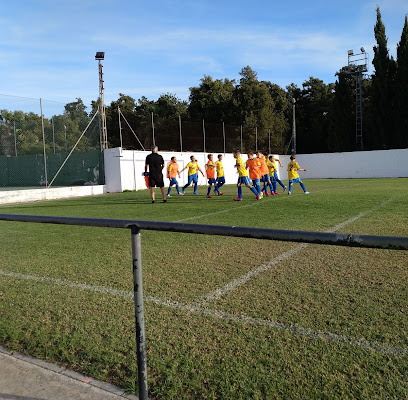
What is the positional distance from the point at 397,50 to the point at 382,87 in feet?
13.7

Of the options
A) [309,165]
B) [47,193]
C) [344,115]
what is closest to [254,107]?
[309,165]

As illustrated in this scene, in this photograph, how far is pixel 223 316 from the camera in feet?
10.7

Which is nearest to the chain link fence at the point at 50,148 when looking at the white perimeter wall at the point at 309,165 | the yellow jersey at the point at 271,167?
the white perimeter wall at the point at 309,165

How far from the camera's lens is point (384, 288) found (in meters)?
3.84

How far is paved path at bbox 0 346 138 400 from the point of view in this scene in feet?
7.41

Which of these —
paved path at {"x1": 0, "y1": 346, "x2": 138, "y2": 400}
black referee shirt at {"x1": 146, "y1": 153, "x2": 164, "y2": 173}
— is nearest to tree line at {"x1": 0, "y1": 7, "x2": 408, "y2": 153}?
black referee shirt at {"x1": 146, "y1": 153, "x2": 164, "y2": 173}

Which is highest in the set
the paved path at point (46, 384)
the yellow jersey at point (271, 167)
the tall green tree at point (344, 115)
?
the tall green tree at point (344, 115)

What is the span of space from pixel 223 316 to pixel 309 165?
120ft

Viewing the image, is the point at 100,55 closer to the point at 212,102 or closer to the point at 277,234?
the point at 277,234

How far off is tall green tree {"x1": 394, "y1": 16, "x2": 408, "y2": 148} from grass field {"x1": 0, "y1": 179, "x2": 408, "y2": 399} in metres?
37.5

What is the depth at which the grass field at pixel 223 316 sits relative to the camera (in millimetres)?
2355

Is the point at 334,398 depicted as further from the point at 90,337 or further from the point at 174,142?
the point at 174,142

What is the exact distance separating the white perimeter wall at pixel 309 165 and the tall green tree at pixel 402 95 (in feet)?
18.9

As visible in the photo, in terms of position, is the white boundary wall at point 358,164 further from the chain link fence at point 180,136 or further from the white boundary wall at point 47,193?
the white boundary wall at point 47,193
